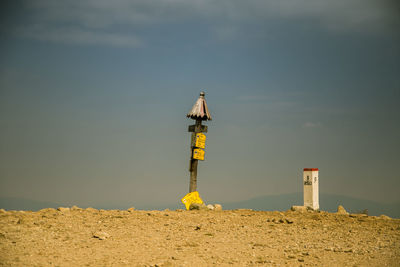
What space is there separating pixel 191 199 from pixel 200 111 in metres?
3.30

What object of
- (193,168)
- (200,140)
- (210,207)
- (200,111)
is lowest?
(210,207)

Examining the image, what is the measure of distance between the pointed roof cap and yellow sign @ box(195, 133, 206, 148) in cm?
66

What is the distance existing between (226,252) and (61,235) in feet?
12.6

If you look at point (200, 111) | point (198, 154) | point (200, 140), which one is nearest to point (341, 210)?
point (198, 154)

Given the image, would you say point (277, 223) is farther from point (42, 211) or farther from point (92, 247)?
point (42, 211)

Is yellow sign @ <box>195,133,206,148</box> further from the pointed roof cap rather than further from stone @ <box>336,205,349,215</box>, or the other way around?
stone @ <box>336,205,349,215</box>

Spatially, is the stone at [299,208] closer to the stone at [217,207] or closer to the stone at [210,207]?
the stone at [217,207]

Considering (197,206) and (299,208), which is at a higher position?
(299,208)

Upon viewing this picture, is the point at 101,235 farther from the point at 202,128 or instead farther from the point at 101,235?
the point at 202,128

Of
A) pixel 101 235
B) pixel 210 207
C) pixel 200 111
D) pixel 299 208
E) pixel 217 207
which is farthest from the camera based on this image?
pixel 200 111

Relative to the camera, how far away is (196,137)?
Result: 13.9 metres

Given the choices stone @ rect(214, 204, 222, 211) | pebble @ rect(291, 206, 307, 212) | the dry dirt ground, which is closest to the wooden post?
stone @ rect(214, 204, 222, 211)

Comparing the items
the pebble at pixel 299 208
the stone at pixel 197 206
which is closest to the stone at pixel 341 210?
the pebble at pixel 299 208

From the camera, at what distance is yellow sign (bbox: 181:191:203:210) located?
12.9 meters
